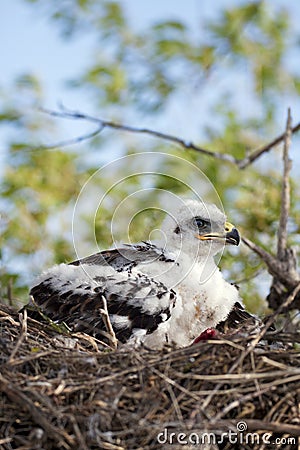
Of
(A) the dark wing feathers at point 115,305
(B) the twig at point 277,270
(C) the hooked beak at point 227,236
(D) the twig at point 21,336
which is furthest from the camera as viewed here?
(B) the twig at point 277,270

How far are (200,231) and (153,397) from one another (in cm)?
189

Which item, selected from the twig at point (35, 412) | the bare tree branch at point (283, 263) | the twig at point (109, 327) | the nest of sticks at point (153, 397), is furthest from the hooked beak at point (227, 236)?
the twig at point (35, 412)

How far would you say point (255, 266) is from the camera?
20.9 ft

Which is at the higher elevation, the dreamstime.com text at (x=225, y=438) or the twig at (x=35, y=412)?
the twig at (x=35, y=412)

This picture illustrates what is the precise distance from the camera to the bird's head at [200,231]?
5242 mm

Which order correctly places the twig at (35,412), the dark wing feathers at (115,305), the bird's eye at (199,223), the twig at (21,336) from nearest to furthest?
the twig at (35,412), the twig at (21,336), the dark wing feathers at (115,305), the bird's eye at (199,223)

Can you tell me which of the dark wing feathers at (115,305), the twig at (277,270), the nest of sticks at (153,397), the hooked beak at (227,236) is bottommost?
the twig at (277,270)

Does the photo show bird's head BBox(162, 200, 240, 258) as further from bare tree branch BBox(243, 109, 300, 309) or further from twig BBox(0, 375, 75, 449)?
twig BBox(0, 375, 75, 449)

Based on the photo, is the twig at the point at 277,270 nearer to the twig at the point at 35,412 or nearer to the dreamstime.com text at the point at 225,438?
the dreamstime.com text at the point at 225,438

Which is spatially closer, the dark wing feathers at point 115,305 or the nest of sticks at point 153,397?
the nest of sticks at point 153,397

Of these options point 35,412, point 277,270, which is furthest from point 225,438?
point 277,270

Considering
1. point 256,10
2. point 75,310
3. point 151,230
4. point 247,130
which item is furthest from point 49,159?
point 75,310

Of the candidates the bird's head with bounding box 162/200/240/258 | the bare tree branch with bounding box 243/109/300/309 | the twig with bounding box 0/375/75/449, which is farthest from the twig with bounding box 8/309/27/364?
the bare tree branch with bounding box 243/109/300/309

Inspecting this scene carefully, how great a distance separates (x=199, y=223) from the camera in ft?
17.5
